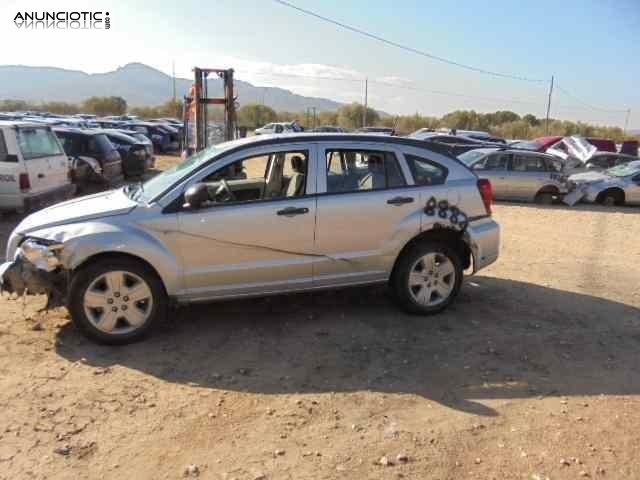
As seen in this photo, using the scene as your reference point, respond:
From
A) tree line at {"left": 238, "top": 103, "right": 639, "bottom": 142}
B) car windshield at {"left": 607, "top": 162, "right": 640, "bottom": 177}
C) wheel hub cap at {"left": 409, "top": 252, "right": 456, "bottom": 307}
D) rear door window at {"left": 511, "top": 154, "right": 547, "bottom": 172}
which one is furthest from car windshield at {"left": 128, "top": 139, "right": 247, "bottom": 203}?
tree line at {"left": 238, "top": 103, "right": 639, "bottom": 142}

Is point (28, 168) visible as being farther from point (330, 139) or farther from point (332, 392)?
point (332, 392)

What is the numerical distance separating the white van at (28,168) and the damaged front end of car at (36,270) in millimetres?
4361

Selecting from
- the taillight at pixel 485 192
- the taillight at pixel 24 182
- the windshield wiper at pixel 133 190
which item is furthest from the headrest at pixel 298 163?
the taillight at pixel 24 182

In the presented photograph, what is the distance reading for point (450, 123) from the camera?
223 ft

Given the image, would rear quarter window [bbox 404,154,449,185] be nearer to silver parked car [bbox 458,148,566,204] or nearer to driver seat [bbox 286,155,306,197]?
driver seat [bbox 286,155,306,197]

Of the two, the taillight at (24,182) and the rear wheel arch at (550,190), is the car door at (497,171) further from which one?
the taillight at (24,182)

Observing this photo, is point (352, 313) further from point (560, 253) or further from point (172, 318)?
point (560, 253)

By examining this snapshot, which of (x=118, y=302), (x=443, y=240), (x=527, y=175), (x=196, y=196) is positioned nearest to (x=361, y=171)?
(x=443, y=240)

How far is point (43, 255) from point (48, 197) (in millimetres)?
5039

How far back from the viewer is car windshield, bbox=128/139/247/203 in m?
4.54

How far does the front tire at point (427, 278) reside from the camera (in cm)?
506

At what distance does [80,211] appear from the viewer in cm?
451

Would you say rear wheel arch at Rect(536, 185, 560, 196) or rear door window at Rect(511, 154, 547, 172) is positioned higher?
rear door window at Rect(511, 154, 547, 172)

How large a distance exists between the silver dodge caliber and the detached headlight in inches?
0.4
